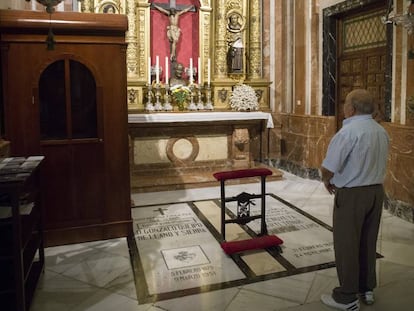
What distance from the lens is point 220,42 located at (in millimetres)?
8180

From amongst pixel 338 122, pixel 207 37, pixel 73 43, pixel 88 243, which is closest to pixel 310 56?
pixel 338 122

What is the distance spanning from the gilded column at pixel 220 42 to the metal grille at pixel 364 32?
88.1 inches

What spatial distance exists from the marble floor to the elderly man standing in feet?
1.24

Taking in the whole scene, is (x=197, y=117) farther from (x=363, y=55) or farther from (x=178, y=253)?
(x=178, y=253)

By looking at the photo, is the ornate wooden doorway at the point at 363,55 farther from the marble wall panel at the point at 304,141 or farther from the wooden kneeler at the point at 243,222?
the wooden kneeler at the point at 243,222

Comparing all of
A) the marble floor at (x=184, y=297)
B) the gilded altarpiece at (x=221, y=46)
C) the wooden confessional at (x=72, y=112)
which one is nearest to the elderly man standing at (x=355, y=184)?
the marble floor at (x=184, y=297)

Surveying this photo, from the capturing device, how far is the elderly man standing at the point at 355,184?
9.20 feet

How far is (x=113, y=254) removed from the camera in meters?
4.19

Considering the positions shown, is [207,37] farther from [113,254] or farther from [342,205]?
[342,205]

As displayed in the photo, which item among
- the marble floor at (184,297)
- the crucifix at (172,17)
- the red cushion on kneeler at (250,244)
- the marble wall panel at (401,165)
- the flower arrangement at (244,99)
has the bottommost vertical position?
the marble floor at (184,297)

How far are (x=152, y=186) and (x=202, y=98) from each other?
2.21m

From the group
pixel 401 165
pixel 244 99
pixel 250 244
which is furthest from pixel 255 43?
pixel 250 244

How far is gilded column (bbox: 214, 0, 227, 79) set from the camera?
26.7 feet

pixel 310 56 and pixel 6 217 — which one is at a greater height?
pixel 310 56
